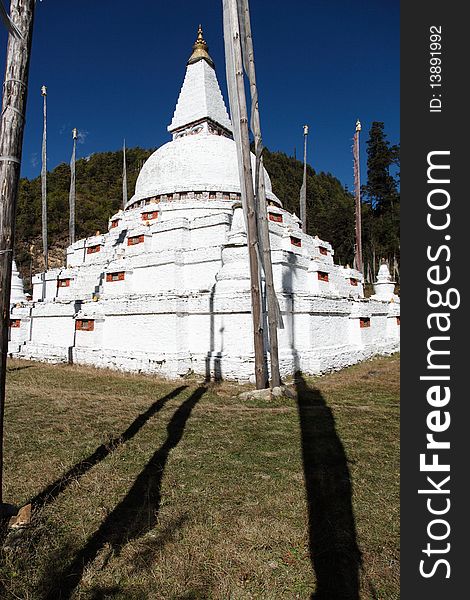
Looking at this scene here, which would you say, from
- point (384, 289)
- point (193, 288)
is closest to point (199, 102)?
point (193, 288)

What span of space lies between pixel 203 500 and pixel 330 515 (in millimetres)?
1277

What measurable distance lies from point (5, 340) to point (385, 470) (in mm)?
4442

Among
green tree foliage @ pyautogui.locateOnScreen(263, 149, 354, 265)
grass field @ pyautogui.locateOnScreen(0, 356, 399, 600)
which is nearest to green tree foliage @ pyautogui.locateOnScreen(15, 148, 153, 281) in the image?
green tree foliage @ pyautogui.locateOnScreen(263, 149, 354, 265)

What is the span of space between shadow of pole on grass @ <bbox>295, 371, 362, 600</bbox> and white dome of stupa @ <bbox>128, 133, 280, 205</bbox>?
14.1 meters

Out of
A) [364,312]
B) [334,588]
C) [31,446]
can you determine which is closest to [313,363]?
[364,312]

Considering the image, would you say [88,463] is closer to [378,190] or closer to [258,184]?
[258,184]

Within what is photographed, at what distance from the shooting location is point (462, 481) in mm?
2035

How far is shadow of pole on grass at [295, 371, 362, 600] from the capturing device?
Result: 9.05 feet

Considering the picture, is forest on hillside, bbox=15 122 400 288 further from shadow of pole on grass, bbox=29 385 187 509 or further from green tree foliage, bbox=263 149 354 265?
shadow of pole on grass, bbox=29 385 187 509

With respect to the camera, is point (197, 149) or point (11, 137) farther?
point (197, 149)

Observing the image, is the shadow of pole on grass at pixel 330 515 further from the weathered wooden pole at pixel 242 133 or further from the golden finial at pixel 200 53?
the golden finial at pixel 200 53

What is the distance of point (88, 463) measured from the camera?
491 centimetres

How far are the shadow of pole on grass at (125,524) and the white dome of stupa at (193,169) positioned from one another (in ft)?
48.6

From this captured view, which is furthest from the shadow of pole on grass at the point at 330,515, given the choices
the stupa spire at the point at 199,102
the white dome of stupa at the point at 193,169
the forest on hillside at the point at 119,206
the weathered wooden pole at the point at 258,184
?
the forest on hillside at the point at 119,206
